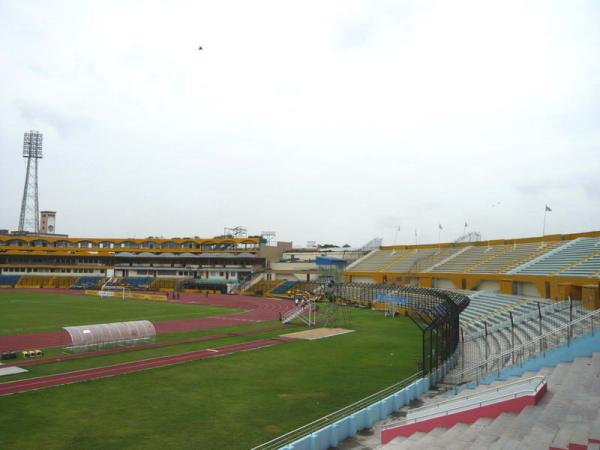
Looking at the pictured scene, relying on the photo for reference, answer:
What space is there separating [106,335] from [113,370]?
6543 millimetres

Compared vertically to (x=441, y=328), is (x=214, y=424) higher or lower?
lower

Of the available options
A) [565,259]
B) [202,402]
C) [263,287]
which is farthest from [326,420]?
[263,287]

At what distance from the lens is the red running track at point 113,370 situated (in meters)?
21.5

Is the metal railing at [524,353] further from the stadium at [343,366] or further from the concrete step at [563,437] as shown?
the concrete step at [563,437]

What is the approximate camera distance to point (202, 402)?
1917 cm

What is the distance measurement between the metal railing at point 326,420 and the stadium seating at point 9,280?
101193 millimetres

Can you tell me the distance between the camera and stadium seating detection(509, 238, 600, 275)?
41094 millimetres

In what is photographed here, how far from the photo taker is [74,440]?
15.0 m

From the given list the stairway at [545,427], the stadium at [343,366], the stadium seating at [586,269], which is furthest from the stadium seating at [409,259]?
the stairway at [545,427]

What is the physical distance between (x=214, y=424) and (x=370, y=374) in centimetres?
1024

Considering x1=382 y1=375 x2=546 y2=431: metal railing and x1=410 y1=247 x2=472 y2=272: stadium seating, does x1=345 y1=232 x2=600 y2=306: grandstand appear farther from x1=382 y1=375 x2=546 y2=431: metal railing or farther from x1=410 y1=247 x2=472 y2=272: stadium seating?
x1=382 y1=375 x2=546 y2=431: metal railing

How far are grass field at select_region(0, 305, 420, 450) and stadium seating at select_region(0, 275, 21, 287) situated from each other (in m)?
90.3

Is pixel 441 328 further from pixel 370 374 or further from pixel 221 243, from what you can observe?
pixel 221 243

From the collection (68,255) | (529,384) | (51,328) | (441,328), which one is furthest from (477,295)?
(68,255)
